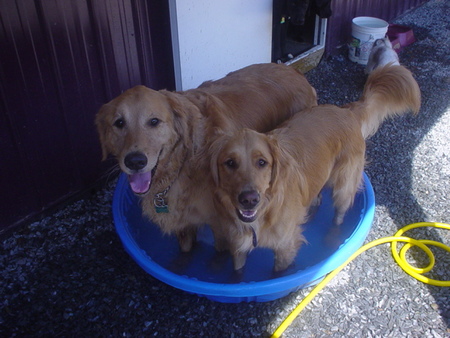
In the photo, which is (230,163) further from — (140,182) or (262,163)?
(140,182)

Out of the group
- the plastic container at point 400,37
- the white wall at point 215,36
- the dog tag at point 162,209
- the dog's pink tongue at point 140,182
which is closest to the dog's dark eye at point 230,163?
the dog's pink tongue at point 140,182

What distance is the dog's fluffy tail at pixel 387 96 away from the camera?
3037 millimetres

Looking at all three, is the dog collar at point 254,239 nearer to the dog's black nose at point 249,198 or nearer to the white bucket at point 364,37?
the dog's black nose at point 249,198

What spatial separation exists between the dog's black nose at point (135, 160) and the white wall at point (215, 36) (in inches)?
81.6

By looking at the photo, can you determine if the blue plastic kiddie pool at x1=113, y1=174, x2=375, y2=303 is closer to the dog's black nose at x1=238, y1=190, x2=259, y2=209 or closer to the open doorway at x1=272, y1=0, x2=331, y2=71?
the dog's black nose at x1=238, y1=190, x2=259, y2=209

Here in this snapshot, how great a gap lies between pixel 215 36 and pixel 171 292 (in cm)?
277

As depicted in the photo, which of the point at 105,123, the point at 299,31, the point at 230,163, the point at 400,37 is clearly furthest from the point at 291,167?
the point at 400,37

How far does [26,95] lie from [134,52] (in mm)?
1075

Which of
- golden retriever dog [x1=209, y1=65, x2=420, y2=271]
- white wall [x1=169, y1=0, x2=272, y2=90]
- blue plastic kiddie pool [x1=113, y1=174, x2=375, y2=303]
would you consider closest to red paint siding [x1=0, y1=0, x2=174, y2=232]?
white wall [x1=169, y1=0, x2=272, y2=90]

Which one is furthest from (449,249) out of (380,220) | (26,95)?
(26,95)

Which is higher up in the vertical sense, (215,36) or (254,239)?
(215,36)

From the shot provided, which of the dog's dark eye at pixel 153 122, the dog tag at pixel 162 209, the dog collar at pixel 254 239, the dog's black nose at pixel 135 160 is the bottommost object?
the dog collar at pixel 254 239

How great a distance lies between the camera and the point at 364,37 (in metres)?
6.04

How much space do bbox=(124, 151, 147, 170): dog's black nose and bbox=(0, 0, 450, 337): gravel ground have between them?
1044mm
